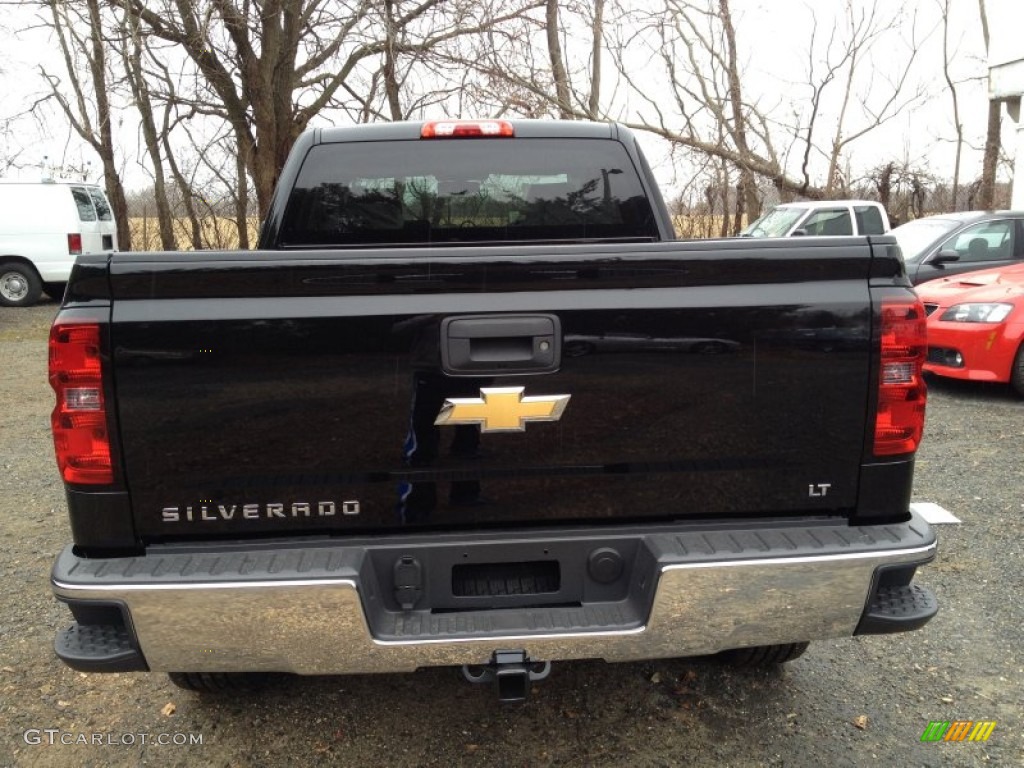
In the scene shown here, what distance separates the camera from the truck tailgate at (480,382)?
2012mm

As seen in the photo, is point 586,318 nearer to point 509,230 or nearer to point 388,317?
point 388,317

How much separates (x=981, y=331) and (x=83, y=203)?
15.3 metres

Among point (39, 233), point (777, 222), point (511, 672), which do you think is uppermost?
point (39, 233)

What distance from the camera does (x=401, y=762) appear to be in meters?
2.57

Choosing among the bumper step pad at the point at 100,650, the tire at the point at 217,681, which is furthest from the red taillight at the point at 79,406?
the tire at the point at 217,681

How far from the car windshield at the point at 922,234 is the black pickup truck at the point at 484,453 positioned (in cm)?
789

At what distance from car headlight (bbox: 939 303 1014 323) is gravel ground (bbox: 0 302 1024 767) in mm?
4069

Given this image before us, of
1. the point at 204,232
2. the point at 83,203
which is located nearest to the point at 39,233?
the point at 83,203

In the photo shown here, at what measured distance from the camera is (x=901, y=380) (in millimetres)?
2154

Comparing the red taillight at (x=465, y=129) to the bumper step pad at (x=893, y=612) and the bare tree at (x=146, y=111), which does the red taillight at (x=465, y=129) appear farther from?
the bare tree at (x=146, y=111)

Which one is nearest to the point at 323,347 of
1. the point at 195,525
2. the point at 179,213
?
the point at 195,525

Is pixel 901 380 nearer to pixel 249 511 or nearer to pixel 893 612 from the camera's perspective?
pixel 893 612

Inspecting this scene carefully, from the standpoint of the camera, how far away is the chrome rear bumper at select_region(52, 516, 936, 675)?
2.00 meters

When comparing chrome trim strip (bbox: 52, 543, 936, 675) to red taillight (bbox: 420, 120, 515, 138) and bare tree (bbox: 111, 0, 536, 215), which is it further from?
bare tree (bbox: 111, 0, 536, 215)
